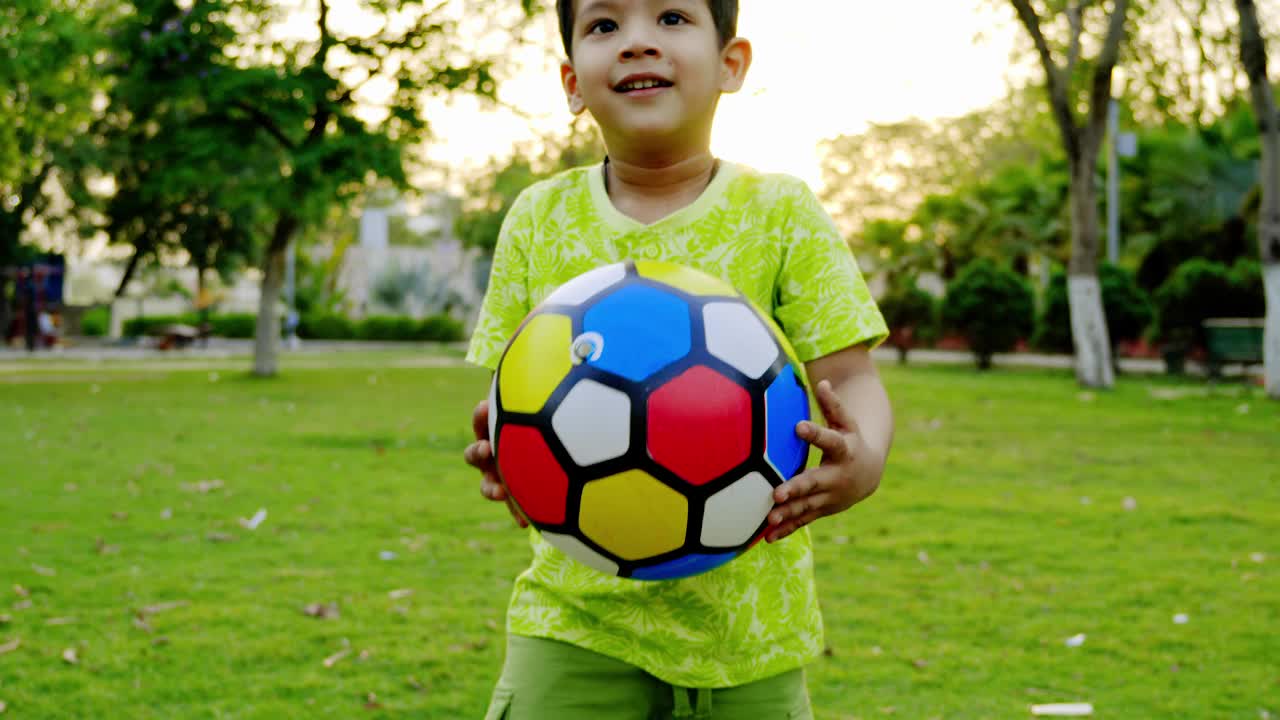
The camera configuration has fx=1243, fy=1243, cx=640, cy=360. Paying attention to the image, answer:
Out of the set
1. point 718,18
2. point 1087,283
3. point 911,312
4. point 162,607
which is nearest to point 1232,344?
point 1087,283

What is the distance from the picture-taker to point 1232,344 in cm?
1961

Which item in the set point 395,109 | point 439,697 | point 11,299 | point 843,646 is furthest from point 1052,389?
point 11,299

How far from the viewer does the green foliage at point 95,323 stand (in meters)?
48.1

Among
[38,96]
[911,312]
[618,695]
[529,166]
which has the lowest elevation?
[618,695]

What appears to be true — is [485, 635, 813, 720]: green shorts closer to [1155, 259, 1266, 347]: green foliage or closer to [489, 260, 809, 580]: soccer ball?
[489, 260, 809, 580]: soccer ball

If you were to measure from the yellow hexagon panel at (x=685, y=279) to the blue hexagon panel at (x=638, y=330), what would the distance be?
0.11 ft

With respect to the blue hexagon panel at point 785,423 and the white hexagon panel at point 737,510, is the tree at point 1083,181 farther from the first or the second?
Answer: the white hexagon panel at point 737,510

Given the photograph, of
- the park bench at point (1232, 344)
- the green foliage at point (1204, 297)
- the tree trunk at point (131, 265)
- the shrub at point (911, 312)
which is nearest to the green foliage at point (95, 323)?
the tree trunk at point (131, 265)

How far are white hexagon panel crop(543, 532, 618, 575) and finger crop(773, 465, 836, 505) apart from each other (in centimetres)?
27

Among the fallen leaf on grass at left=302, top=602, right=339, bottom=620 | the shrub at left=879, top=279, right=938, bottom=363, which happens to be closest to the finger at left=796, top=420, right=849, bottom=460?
the fallen leaf on grass at left=302, top=602, right=339, bottom=620

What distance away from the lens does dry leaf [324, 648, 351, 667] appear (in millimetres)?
4723

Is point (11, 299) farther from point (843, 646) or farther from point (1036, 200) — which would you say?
point (843, 646)

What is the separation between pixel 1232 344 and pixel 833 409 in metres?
19.9

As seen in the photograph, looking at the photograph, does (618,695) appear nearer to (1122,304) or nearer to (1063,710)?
(1063,710)
